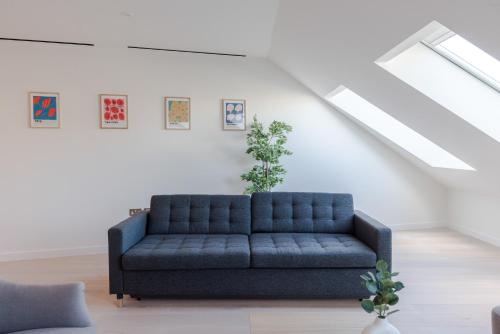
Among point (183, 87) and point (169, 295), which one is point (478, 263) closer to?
point (169, 295)

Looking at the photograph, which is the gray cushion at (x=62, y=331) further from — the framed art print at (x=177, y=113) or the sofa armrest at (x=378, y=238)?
the framed art print at (x=177, y=113)

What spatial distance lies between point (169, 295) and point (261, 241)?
921 mm

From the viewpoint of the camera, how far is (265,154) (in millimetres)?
4160

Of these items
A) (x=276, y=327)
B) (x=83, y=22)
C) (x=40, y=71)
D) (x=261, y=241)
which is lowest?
(x=276, y=327)

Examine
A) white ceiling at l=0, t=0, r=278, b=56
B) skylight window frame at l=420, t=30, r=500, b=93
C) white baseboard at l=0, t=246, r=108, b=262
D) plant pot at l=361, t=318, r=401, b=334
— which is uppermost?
white ceiling at l=0, t=0, r=278, b=56

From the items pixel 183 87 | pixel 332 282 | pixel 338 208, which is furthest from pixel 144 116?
pixel 332 282

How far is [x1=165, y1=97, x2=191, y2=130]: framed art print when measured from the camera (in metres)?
4.34

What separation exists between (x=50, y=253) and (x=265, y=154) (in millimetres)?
2931

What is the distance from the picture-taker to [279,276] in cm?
266

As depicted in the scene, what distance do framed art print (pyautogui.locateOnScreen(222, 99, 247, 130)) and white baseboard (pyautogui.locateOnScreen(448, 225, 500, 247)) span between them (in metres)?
3.61

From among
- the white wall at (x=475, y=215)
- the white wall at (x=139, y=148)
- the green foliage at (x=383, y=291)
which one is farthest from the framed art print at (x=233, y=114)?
the white wall at (x=475, y=215)

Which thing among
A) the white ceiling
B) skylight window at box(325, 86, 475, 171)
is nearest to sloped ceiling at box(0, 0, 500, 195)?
the white ceiling

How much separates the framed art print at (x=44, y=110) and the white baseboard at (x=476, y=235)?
5.74m

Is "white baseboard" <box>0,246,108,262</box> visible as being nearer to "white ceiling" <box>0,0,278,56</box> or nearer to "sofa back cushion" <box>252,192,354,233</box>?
"sofa back cushion" <box>252,192,354,233</box>
